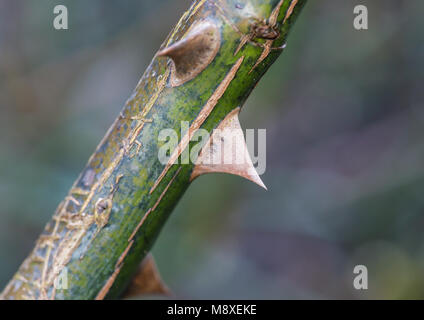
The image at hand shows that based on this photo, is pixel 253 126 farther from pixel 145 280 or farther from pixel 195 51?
pixel 195 51

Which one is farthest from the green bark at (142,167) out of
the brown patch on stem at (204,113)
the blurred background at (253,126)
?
the blurred background at (253,126)

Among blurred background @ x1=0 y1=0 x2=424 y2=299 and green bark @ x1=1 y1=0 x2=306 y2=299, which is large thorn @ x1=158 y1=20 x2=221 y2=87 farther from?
blurred background @ x1=0 y1=0 x2=424 y2=299

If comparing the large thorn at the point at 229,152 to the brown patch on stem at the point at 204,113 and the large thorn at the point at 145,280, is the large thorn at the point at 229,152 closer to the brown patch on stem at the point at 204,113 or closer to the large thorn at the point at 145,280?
the brown patch on stem at the point at 204,113

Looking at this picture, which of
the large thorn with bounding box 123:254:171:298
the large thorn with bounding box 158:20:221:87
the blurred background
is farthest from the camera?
the blurred background

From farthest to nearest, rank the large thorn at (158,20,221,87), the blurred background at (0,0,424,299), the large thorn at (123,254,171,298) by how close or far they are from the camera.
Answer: the blurred background at (0,0,424,299) → the large thorn at (123,254,171,298) → the large thorn at (158,20,221,87)

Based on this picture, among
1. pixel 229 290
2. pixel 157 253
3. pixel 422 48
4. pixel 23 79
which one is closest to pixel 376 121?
pixel 422 48

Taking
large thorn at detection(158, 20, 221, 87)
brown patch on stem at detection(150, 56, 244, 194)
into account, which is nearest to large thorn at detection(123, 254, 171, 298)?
brown patch on stem at detection(150, 56, 244, 194)
